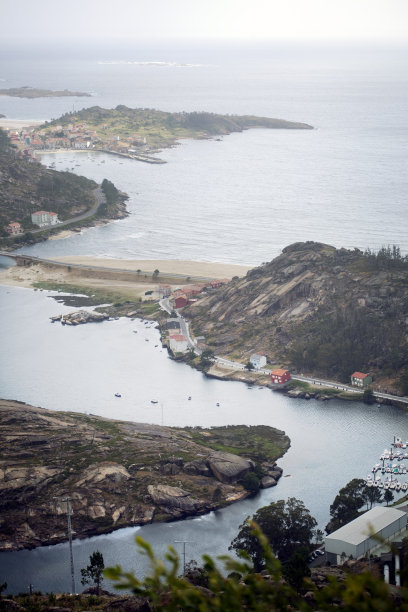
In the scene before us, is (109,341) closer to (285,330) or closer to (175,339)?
(175,339)

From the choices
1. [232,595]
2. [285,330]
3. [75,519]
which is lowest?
[75,519]

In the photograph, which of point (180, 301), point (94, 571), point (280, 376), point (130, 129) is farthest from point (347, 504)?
point (130, 129)

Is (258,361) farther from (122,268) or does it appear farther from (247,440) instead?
(122,268)

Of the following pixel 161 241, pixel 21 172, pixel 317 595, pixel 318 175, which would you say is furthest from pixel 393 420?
pixel 318 175

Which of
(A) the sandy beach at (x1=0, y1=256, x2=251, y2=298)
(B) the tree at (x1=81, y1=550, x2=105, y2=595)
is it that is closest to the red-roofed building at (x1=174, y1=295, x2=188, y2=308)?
(A) the sandy beach at (x1=0, y1=256, x2=251, y2=298)

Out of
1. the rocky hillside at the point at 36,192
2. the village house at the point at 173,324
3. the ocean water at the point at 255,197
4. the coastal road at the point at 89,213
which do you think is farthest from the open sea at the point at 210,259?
the rocky hillside at the point at 36,192

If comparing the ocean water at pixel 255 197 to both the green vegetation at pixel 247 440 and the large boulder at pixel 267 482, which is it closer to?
the green vegetation at pixel 247 440
